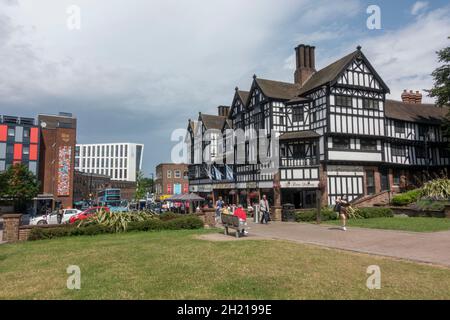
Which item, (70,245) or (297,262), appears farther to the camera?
(70,245)

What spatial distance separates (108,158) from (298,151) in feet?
480

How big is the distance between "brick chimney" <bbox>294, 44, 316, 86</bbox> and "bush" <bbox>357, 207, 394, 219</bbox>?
17686 mm

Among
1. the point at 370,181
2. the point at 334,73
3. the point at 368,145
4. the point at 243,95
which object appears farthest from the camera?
the point at 243,95

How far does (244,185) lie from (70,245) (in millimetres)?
25709

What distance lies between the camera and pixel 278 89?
34.6 m

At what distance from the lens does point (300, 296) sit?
18.9 feet

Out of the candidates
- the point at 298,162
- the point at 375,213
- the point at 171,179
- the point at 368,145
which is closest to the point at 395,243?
the point at 375,213

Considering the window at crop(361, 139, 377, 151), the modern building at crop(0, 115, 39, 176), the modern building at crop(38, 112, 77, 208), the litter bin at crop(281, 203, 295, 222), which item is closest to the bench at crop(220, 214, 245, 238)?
the litter bin at crop(281, 203, 295, 222)

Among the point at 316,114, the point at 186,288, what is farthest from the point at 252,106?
the point at 186,288

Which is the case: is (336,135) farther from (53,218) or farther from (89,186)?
(89,186)

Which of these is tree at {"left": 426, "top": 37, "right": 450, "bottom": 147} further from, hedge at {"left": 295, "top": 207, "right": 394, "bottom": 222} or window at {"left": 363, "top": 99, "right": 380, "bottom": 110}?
hedge at {"left": 295, "top": 207, "right": 394, "bottom": 222}

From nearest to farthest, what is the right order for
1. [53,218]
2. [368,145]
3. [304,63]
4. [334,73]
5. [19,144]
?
[53,218] < [334,73] < [368,145] < [304,63] < [19,144]

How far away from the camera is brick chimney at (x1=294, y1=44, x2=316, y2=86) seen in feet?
119
